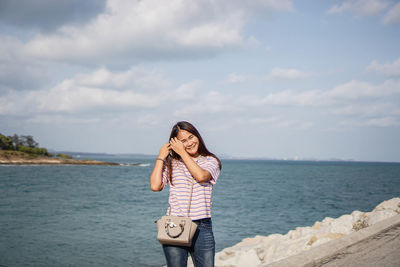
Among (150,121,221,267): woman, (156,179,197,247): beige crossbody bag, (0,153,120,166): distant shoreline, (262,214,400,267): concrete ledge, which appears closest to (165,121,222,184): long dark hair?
(150,121,221,267): woman

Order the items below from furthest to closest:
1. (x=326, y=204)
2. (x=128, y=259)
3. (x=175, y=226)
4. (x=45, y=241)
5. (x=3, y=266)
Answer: (x=326, y=204) < (x=45, y=241) < (x=128, y=259) < (x=3, y=266) < (x=175, y=226)

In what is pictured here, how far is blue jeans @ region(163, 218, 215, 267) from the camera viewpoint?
253 centimetres

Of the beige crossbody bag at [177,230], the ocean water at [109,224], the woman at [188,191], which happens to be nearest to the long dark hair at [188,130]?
the woman at [188,191]

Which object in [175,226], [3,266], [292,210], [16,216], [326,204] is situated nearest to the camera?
[175,226]

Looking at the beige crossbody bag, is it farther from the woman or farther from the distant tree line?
the distant tree line

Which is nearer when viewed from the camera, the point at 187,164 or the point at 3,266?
the point at 187,164

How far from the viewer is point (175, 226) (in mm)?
2414

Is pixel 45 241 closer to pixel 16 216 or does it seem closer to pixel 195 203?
pixel 16 216

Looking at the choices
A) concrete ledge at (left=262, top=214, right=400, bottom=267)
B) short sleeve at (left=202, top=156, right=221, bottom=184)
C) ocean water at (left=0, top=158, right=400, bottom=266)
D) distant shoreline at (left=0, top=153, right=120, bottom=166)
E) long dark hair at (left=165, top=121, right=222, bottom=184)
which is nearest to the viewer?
short sleeve at (left=202, top=156, right=221, bottom=184)

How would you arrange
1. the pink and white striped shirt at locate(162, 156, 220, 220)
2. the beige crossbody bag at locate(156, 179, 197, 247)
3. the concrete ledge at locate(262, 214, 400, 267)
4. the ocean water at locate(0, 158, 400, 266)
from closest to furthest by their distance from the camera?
the beige crossbody bag at locate(156, 179, 197, 247), the pink and white striped shirt at locate(162, 156, 220, 220), the concrete ledge at locate(262, 214, 400, 267), the ocean water at locate(0, 158, 400, 266)

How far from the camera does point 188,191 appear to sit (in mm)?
2539

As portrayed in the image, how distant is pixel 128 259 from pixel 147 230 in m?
4.27

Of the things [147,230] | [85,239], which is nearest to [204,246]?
[85,239]

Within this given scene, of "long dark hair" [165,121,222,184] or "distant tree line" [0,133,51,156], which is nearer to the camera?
"long dark hair" [165,121,222,184]
